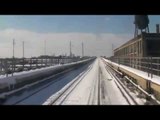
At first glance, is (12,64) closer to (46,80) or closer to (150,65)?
(46,80)

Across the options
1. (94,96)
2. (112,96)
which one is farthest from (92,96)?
(112,96)

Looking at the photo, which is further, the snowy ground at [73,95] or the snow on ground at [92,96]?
the snow on ground at [92,96]

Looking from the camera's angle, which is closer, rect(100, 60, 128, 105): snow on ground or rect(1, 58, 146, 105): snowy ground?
rect(1, 58, 146, 105): snowy ground

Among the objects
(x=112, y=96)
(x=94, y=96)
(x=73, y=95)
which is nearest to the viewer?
(x=94, y=96)

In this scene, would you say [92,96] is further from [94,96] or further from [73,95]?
[73,95]

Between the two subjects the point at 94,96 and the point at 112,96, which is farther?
the point at 112,96

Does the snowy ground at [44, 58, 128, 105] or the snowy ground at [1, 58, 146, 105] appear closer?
the snowy ground at [1, 58, 146, 105]

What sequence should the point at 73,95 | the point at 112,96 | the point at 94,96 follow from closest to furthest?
1. the point at 94,96
2. the point at 112,96
3. the point at 73,95

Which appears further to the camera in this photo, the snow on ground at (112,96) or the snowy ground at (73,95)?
the snow on ground at (112,96)
